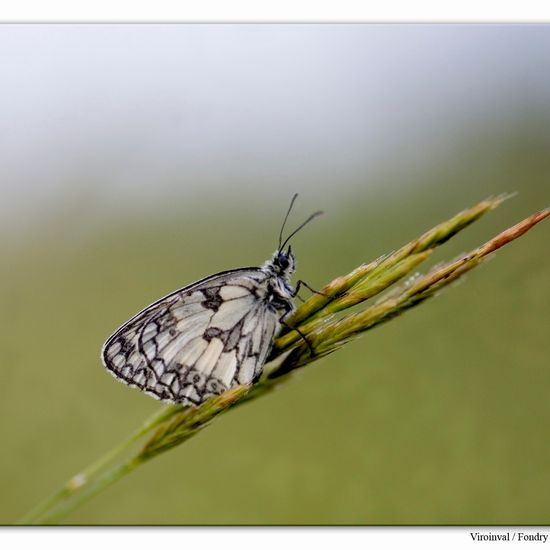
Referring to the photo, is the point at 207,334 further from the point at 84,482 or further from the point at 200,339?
the point at 84,482

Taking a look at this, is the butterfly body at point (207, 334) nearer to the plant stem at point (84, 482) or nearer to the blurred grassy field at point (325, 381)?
the plant stem at point (84, 482)

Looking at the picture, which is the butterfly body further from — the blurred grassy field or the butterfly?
the blurred grassy field

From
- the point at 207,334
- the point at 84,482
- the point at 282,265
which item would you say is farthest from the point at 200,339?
the point at 84,482

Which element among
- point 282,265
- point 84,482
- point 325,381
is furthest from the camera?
point 325,381

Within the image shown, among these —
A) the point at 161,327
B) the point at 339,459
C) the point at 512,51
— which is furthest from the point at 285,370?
the point at 512,51

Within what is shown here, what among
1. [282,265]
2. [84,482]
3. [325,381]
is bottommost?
[325,381]

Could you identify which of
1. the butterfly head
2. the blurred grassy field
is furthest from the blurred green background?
the butterfly head

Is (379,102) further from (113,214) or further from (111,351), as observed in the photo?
(111,351)
